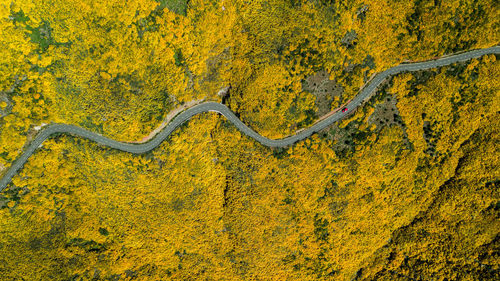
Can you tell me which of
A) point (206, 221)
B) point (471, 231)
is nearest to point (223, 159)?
point (206, 221)

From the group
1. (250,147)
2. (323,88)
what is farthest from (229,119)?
(323,88)

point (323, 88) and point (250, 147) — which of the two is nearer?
point (323, 88)

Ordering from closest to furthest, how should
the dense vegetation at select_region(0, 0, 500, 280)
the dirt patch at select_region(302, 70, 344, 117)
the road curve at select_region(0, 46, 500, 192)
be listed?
the dense vegetation at select_region(0, 0, 500, 280) < the road curve at select_region(0, 46, 500, 192) < the dirt patch at select_region(302, 70, 344, 117)

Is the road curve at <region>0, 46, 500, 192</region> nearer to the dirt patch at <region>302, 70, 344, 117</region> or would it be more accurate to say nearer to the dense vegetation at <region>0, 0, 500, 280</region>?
the dense vegetation at <region>0, 0, 500, 280</region>

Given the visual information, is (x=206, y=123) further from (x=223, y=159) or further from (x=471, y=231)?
(x=471, y=231)

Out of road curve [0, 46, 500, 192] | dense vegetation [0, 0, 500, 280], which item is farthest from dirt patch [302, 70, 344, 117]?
road curve [0, 46, 500, 192]

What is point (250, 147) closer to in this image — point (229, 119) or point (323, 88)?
point (229, 119)
